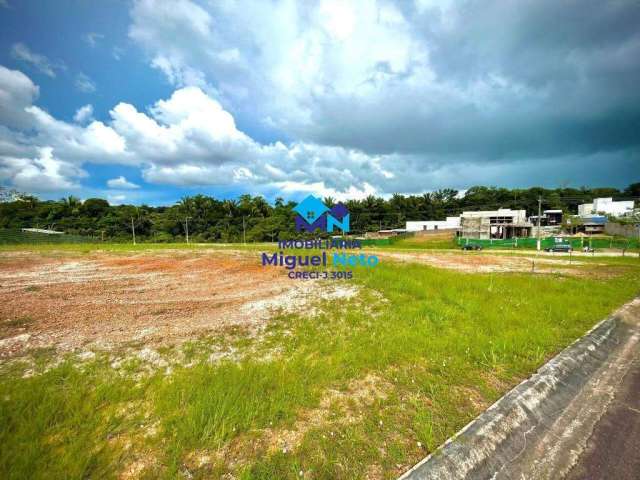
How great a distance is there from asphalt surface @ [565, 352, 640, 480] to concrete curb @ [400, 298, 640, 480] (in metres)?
0.06

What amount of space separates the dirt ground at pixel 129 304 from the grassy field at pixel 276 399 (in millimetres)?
733

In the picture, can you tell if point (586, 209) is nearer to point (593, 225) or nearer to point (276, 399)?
point (593, 225)

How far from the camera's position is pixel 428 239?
43.8 metres

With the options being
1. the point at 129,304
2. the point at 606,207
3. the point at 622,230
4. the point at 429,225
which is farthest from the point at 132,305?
the point at 606,207

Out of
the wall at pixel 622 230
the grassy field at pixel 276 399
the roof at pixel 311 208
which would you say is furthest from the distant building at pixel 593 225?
the grassy field at pixel 276 399

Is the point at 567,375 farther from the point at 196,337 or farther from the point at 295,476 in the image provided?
the point at 196,337

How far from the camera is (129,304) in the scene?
686 centimetres

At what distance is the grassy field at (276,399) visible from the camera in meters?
2.18

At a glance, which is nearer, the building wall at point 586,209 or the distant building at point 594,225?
the distant building at point 594,225

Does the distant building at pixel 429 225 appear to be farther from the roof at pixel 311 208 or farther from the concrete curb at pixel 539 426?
the concrete curb at pixel 539 426

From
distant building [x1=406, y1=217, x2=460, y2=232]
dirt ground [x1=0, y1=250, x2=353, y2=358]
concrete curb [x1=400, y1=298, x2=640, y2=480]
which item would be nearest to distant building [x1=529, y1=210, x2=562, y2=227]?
distant building [x1=406, y1=217, x2=460, y2=232]

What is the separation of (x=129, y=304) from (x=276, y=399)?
20.0 ft

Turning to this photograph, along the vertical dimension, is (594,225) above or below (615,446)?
above

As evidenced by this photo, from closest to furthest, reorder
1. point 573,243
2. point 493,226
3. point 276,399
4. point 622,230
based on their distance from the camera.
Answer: point 276,399, point 573,243, point 622,230, point 493,226
